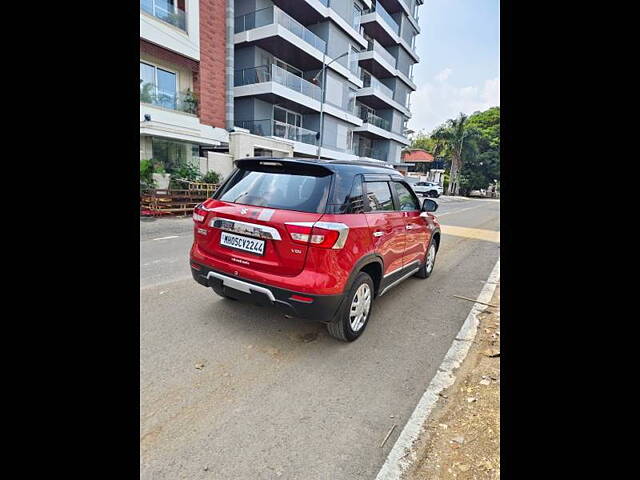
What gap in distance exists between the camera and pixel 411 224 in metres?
4.46

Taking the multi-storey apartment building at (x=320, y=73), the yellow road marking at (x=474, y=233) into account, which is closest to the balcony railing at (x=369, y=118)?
the multi-storey apartment building at (x=320, y=73)

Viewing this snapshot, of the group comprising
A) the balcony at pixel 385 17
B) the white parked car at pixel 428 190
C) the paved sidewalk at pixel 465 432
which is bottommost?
the paved sidewalk at pixel 465 432

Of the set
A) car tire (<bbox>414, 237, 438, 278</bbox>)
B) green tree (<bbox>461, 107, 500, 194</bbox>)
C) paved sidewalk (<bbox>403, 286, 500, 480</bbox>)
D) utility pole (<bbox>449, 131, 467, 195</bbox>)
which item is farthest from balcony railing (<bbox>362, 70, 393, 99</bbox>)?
paved sidewalk (<bbox>403, 286, 500, 480</bbox>)

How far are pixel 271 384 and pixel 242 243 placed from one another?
4.04 feet

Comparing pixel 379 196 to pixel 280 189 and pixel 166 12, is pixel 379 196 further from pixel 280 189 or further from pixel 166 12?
pixel 166 12

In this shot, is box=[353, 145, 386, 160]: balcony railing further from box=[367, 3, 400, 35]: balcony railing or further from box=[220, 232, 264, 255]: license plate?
box=[220, 232, 264, 255]: license plate

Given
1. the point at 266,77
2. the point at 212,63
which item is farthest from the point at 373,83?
the point at 212,63

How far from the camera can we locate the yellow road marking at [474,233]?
36.1 ft

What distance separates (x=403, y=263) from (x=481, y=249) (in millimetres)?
5602

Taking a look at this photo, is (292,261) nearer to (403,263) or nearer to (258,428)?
(258,428)

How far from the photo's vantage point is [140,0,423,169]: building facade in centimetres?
1494

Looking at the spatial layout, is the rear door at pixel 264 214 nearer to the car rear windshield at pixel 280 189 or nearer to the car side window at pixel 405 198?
the car rear windshield at pixel 280 189

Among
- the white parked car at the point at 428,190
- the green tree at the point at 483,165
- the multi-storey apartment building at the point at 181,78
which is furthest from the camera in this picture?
the green tree at the point at 483,165
